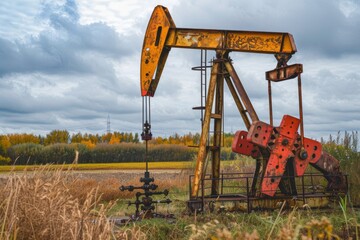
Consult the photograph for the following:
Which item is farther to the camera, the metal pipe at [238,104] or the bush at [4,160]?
the bush at [4,160]

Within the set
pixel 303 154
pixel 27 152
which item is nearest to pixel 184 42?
pixel 303 154

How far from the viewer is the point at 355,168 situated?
14023mm

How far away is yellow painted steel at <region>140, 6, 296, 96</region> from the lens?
1164 centimetres

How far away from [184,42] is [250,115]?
2.08 meters

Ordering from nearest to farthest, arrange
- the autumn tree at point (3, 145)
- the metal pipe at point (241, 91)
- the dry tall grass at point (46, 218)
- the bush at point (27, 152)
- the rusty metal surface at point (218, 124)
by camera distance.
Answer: the dry tall grass at point (46, 218)
the metal pipe at point (241, 91)
the rusty metal surface at point (218, 124)
the bush at point (27, 152)
the autumn tree at point (3, 145)

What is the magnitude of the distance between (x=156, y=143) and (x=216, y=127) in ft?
59.9

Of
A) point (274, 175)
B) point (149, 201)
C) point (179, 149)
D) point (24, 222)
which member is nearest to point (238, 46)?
point (274, 175)

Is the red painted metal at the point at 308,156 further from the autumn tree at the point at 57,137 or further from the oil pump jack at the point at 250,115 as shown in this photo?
the autumn tree at the point at 57,137

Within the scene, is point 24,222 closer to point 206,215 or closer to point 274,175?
point 206,215

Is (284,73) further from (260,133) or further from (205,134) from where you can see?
(205,134)

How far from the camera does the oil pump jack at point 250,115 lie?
10.8 meters

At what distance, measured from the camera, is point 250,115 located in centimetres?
1140

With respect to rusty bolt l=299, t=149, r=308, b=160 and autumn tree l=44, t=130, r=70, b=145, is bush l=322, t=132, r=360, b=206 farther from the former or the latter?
autumn tree l=44, t=130, r=70, b=145

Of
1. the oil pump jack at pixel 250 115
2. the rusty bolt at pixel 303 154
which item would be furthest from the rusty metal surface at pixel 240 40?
the rusty bolt at pixel 303 154
